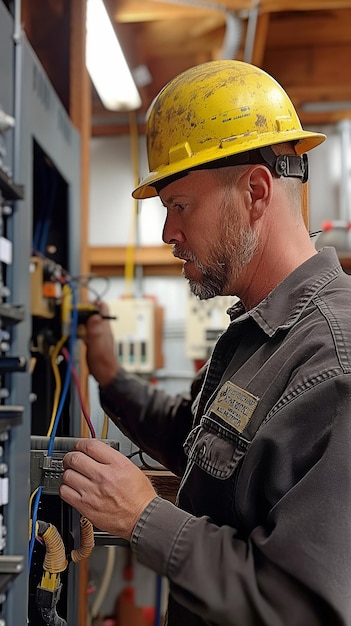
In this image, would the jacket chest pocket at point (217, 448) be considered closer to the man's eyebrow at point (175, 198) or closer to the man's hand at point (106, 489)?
the man's hand at point (106, 489)

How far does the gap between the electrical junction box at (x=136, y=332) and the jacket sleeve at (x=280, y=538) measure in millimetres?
1892

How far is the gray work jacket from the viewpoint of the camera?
2.19ft

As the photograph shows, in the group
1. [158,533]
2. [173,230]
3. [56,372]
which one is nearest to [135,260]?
[56,372]

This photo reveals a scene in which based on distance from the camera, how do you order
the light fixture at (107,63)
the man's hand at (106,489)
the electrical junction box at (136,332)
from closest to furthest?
the man's hand at (106,489)
the light fixture at (107,63)
the electrical junction box at (136,332)

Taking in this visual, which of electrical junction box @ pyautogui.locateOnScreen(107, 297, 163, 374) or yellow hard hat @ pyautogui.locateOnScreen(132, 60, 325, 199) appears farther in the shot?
electrical junction box @ pyautogui.locateOnScreen(107, 297, 163, 374)

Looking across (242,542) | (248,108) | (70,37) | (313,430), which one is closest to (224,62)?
(248,108)

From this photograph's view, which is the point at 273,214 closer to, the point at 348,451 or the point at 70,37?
the point at 348,451

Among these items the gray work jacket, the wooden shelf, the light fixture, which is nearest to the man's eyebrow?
the gray work jacket

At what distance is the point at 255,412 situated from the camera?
2.56 feet

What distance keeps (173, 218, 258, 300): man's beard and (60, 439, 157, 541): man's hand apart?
0.98ft

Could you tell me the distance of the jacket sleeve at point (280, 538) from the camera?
0.66m

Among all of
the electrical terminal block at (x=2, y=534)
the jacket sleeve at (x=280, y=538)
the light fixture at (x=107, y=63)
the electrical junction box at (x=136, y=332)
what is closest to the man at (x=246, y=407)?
the jacket sleeve at (x=280, y=538)

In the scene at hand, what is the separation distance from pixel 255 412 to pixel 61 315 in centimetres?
80

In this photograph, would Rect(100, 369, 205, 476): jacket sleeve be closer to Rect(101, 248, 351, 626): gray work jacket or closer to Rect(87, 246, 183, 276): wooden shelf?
Rect(101, 248, 351, 626): gray work jacket
